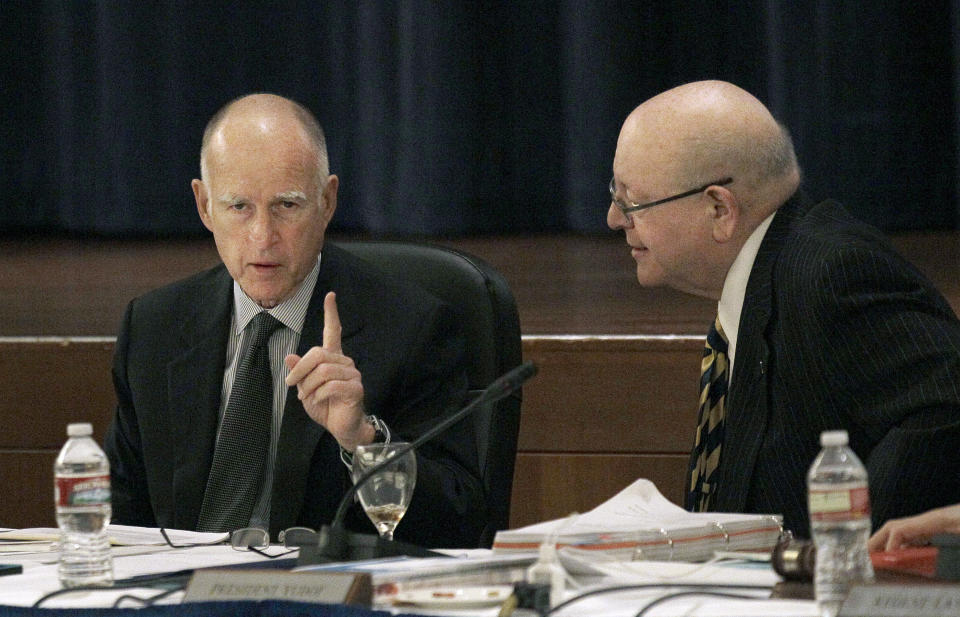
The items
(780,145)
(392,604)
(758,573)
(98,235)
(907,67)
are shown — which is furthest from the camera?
(98,235)

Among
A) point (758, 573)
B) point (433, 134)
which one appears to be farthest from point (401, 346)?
point (433, 134)

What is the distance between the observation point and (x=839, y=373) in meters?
1.85

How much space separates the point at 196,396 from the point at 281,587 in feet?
3.36

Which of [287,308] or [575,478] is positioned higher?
[287,308]

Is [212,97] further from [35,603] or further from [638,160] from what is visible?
[35,603]

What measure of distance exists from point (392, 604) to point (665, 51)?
11.7ft

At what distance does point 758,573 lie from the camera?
4.45 feet

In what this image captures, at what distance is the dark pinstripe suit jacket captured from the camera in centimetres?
176

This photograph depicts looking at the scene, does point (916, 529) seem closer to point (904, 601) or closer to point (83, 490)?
point (904, 601)

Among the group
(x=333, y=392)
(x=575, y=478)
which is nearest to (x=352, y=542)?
(x=333, y=392)

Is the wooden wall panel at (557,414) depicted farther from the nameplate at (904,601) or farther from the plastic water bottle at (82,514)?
the nameplate at (904,601)

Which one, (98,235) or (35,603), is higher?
(35,603)

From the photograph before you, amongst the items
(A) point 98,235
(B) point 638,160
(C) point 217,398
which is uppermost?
(B) point 638,160

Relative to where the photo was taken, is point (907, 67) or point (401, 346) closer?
point (401, 346)
